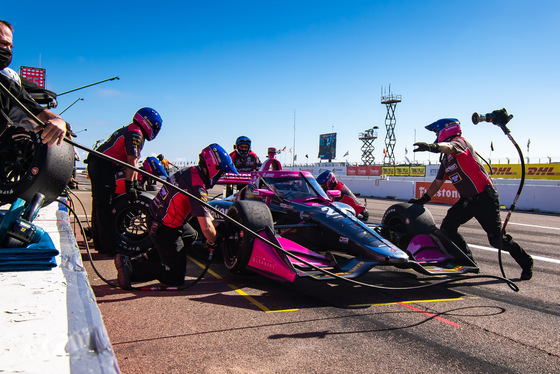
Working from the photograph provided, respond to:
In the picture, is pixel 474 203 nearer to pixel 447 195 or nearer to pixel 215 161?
pixel 215 161

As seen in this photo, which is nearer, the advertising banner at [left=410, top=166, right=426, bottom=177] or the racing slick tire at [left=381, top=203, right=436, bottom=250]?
the racing slick tire at [left=381, top=203, right=436, bottom=250]

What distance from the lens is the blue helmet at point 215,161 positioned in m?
3.91

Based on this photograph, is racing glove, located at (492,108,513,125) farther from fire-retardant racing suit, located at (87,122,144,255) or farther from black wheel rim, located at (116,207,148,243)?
black wheel rim, located at (116,207,148,243)

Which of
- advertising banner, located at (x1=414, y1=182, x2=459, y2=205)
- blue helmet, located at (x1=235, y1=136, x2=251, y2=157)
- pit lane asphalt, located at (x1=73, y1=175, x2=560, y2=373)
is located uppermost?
blue helmet, located at (x1=235, y1=136, x2=251, y2=157)

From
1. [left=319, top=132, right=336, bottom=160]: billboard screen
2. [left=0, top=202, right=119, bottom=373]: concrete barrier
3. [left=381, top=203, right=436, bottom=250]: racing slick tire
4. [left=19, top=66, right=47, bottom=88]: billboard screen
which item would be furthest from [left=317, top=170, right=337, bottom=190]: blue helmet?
[left=319, top=132, right=336, bottom=160]: billboard screen

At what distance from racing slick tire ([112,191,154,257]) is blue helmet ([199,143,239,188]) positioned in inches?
72.1

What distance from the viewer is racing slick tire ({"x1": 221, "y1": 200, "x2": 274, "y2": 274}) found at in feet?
13.6

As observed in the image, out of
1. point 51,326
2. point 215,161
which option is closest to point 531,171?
point 215,161

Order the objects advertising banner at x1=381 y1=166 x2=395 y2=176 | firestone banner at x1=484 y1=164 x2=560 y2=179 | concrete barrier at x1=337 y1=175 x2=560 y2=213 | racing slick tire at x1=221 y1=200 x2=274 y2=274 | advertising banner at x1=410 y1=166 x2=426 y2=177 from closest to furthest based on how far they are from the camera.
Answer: racing slick tire at x1=221 y1=200 x2=274 y2=274, concrete barrier at x1=337 y1=175 x2=560 y2=213, firestone banner at x1=484 y1=164 x2=560 y2=179, advertising banner at x1=410 y1=166 x2=426 y2=177, advertising banner at x1=381 y1=166 x2=395 y2=176

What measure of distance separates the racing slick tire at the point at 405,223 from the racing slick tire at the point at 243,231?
6.20ft

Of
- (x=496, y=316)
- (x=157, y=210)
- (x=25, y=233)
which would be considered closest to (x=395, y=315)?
(x=496, y=316)

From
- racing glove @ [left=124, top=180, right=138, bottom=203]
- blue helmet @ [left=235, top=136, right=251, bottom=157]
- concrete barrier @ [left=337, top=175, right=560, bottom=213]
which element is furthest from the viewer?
concrete barrier @ [left=337, top=175, right=560, bottom=213]

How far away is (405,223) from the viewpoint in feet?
16.6

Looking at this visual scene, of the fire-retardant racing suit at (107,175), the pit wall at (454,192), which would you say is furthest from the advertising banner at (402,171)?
the fire-retardant racing suit at (107,175)
